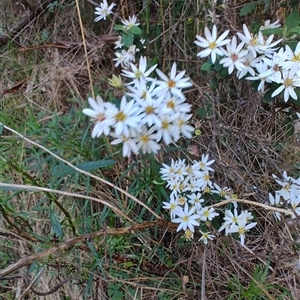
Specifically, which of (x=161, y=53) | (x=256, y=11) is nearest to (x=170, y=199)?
(x=161, y=53)

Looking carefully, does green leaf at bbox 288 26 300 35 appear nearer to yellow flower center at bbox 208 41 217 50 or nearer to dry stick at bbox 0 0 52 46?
yellow flower center at bbox 208 41 217 50

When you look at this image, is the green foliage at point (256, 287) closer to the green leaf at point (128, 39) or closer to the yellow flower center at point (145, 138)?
the yellow flower center at point (145, 138)

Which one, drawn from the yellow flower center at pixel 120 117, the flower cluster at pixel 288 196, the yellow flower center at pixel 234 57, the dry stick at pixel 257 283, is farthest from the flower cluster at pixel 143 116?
the dry stick at pixel 257 283

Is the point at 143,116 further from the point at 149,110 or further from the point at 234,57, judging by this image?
the point at 234,57

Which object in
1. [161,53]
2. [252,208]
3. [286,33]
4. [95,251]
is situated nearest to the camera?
[286,33]

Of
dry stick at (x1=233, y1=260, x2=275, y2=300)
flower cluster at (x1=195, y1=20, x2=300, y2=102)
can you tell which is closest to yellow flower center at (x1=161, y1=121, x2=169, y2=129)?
flower cluster at (x1=195, y1=20, x2=300, y2=102)

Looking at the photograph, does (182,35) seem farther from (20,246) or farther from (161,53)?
(20,246)

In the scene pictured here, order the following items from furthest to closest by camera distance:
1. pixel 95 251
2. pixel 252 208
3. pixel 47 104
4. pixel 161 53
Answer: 1. pixel 47 104
2. pixel 161 53
3. pixel 252 208
4. pixel 95 251
